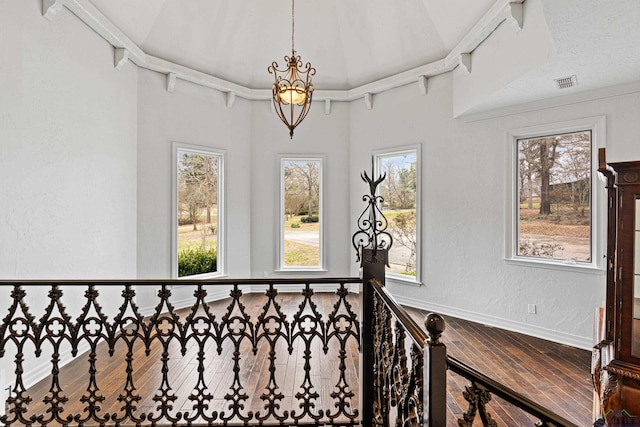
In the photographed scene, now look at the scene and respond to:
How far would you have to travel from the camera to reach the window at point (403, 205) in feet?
18.5

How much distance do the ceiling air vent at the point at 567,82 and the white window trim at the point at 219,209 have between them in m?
4.69

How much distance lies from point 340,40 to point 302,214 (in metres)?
3.01

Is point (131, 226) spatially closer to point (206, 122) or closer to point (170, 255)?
point (170, 255)

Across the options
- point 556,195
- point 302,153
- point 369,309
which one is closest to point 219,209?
point 302,153

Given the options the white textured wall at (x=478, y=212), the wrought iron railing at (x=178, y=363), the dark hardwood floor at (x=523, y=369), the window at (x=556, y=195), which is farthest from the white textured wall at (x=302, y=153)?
the window at (x=556, y=195)

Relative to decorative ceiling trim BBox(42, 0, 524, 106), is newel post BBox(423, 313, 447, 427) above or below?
below

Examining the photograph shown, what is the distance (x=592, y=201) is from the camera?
13.1ft

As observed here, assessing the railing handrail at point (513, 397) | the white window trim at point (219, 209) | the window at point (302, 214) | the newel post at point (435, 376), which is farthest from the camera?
the window at point (302, 214)

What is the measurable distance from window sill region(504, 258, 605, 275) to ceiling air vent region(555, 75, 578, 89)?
197 centimetres

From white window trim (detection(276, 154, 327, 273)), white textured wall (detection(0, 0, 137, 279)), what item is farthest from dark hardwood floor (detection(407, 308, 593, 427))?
white textured wall (detection(0, 0, 137, 279))

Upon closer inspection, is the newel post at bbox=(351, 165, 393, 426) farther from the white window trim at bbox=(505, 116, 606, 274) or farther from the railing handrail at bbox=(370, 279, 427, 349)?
the white window trim at bbox=(505, 116, 606, 274)

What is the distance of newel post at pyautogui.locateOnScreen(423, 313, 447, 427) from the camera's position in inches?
43.1

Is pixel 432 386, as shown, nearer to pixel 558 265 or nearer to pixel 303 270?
pixel 558 265

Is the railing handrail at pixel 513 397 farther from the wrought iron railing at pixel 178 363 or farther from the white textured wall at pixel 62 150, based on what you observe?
the white textured wall at pixel 62 150
